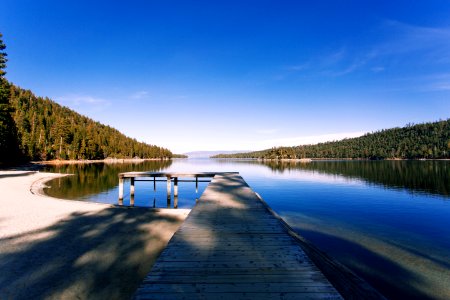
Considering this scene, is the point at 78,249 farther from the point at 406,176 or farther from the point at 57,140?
the point at 57,140

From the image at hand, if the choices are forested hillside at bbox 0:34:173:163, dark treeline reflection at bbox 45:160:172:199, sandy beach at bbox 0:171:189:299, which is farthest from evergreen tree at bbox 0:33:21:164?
sandy beach at bbox 0:171:189:299

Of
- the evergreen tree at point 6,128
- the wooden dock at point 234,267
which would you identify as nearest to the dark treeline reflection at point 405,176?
the wooden dock at point 234,267

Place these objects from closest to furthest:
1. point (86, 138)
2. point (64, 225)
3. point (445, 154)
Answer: point (64, 225), point (86, 138), point (445, 154)

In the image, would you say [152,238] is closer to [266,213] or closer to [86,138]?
[266,213]

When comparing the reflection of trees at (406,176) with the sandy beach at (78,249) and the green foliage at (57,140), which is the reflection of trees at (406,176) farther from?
the green foliage at (57,140)

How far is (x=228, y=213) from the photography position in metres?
10.4

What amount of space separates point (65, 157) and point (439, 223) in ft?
386

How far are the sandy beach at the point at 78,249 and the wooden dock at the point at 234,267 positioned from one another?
9.93 feet

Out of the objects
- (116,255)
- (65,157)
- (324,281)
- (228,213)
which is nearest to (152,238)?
(116,255)

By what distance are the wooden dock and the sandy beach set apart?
3.03 metres

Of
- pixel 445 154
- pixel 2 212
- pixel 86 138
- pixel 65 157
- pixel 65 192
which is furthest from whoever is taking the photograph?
pixel 445 154

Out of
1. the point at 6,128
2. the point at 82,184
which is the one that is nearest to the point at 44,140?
the point at 6,128

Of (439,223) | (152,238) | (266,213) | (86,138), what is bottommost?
(439,223)

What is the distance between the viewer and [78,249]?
33.6ft
